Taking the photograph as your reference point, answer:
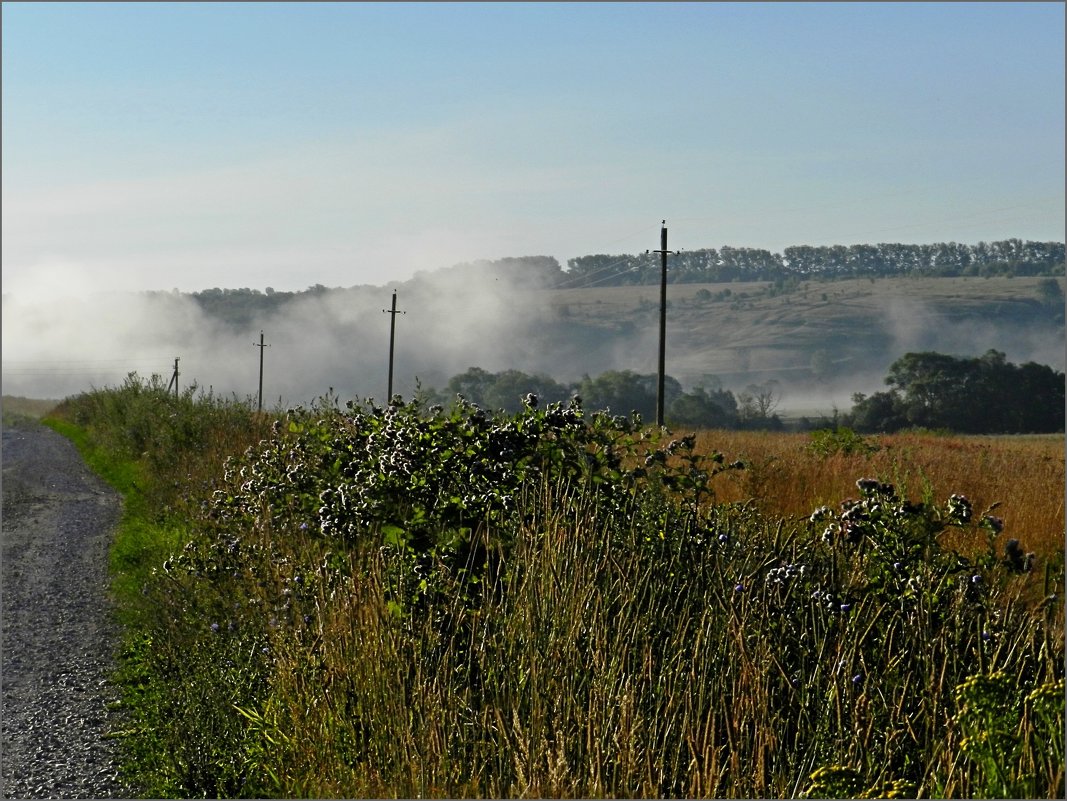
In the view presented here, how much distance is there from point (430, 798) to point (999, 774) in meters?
1.98

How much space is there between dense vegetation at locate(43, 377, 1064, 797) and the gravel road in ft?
0.84

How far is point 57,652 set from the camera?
8438mm

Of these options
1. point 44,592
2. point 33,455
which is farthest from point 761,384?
point 44,592

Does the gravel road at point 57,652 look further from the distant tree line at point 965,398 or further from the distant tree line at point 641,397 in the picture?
the distant tree line at point 641,397

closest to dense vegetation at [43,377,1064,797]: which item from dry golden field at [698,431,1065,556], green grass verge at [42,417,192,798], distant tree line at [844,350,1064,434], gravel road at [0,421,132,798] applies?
green grass verge at [42,417,192,798]

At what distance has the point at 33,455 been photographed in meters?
28.6

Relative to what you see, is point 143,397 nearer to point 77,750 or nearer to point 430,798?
point 77,750

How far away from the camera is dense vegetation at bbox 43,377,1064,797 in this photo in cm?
420

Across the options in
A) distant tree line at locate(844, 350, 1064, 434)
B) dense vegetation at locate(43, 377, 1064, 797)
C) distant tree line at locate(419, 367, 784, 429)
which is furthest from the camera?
distant tree line at locate(419, 367, 784, 429)

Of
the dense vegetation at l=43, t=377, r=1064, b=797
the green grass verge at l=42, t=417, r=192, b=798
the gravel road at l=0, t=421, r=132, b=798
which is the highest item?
the dense vegetation at l=43, t=377, r=1064, b=797

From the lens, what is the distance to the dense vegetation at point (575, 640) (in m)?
4.20

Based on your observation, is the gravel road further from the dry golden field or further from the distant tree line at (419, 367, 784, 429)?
the distant tree line at (419, 367, 784, 429)

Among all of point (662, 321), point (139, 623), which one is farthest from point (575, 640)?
point (662, 321)

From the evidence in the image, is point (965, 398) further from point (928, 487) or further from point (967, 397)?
point (928, 487)
